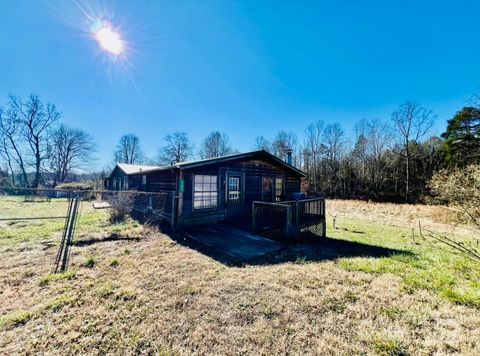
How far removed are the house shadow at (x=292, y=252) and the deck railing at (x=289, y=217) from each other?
0.95 m

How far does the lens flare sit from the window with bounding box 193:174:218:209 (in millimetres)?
6322

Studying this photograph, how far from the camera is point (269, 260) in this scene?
5418mm

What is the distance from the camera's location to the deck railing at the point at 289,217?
25.3 feet

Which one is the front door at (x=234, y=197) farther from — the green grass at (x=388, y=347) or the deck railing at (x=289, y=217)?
the green grass at (x=388, y=347)

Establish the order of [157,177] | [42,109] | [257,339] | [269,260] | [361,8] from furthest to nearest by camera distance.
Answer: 1. [42,109]
2. [157,177]
3. [361,8]
4. [269,260]
5. [257,339]

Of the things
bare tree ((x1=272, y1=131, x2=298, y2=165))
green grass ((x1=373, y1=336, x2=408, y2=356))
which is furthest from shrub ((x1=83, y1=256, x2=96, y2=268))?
bare tree ((x1=272, y1=131, x2=298, y2=165))

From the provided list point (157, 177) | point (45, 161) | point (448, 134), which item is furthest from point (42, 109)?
point (448, 134)

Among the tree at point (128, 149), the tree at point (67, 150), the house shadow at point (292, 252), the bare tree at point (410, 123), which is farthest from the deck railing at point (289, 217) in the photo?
the tree at point (128, 149)

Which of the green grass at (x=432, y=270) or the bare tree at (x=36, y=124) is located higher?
the bare tree at (x=36, y=124)

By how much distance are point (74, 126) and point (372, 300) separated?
45.1m

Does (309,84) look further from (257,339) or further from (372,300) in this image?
(257,339)

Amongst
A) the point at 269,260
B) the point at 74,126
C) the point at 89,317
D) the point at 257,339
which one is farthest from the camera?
the point at 74,126

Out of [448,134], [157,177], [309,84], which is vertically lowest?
[157,177]

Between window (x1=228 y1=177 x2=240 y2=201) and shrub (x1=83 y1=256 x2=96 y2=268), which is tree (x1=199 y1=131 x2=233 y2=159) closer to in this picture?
window (x1=228 y1=177 x2=240 y2=201)
